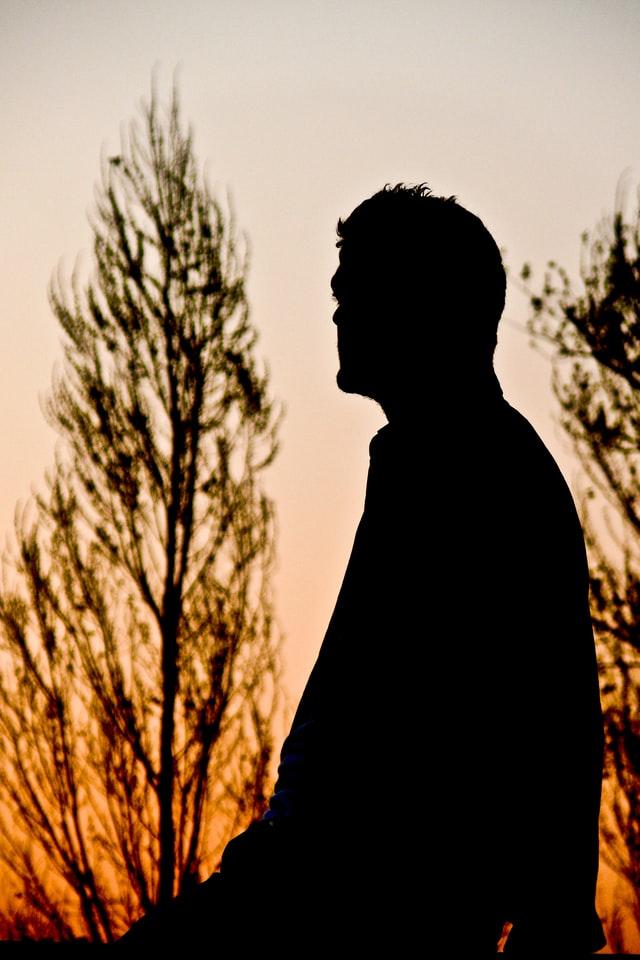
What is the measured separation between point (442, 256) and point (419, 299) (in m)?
0.07

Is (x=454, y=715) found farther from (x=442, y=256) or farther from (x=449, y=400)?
(x=442, y=256)

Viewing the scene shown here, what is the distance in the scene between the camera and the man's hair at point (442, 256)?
1.56 metres

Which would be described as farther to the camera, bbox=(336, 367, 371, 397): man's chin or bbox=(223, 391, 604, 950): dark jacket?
bbox=(336, 367, 371, 397): man's chin

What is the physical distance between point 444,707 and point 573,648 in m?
0.22

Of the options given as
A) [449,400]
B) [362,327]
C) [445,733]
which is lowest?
[445,733]

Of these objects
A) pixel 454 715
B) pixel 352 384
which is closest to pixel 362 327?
pixel 352 384

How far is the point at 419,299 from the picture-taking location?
156cm

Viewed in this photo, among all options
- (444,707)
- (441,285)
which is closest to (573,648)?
(444,707)

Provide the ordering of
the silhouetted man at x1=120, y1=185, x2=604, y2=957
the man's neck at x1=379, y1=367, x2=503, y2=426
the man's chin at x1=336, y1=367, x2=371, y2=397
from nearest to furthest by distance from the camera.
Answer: the silhouetted man at x1=120, y1=185, x2=604, y2=957
the man's neck at x1=379, y1=367, x2=503, y2=426
the man's chin at x1=336, y1=367, x2=371, y2=397

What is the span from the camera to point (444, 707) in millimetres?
1311

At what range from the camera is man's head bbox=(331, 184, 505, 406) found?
61.3 inches

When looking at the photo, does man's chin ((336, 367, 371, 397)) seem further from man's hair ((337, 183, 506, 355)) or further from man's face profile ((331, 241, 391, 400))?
man's hair ((337, 183, 506, 355))

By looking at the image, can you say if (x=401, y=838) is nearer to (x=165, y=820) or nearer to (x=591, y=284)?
(x=591, y=284)

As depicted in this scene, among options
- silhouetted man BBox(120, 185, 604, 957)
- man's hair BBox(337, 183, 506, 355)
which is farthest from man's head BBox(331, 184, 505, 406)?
silhouetted man BBox(120, 185, 604, 957)
